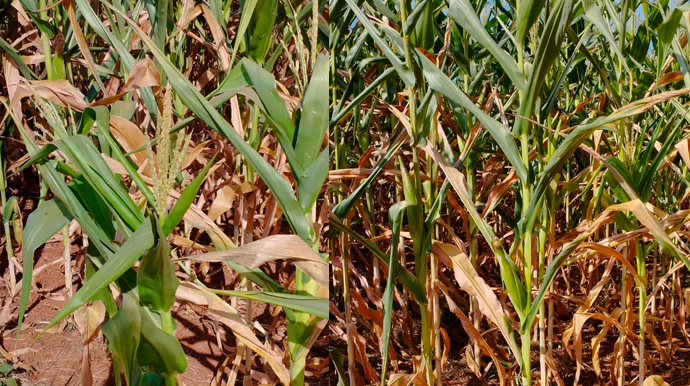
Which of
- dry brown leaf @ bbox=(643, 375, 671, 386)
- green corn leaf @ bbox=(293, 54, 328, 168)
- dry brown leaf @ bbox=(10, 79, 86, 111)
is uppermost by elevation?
dry brown leaf @ bbox=(10, 79, 86, 111)

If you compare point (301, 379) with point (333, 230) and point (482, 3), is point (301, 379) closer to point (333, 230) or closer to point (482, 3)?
point (333, 230)

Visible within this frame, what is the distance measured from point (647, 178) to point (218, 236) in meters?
0.79

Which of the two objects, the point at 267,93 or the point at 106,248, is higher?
the point at 267,93

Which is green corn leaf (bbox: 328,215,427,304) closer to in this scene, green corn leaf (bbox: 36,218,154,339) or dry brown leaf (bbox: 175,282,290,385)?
dry brown leaf (bbox: 175,282,290,385)

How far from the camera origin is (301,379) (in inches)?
37.4

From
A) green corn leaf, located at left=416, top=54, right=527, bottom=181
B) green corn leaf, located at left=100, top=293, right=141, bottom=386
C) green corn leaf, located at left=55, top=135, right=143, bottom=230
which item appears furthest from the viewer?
green corn leaf, located at left=416, top=54, right=527, bottom=181

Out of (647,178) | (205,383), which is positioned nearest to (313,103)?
(647,178)

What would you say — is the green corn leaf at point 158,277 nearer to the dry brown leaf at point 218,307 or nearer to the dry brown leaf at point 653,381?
the dry brown leaf at point 218,307

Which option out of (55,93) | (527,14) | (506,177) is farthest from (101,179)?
(506,177)

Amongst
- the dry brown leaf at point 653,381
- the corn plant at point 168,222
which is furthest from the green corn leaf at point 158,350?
the dry brown leaf at point 653,381

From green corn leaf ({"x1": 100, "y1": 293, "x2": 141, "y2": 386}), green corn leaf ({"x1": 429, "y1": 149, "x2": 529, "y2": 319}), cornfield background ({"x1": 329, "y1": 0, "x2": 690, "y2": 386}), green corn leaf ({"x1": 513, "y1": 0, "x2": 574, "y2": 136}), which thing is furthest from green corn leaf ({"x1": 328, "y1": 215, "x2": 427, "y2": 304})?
green corn leaf ({"x1": 100, "y1": 293, "x2": 141, "y2": 386})

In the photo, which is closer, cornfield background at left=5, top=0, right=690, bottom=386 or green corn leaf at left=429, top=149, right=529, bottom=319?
cornfield background at left=5, top=0, right=690, bottom=386

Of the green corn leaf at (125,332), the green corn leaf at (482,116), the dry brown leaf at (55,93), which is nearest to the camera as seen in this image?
the green corn leaf at (125,332)

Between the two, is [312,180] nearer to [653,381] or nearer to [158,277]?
[158,277]
